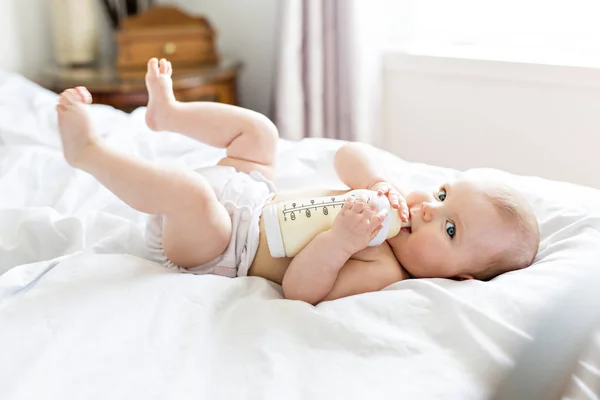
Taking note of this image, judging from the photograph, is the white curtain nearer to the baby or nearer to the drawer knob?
the drawer knob

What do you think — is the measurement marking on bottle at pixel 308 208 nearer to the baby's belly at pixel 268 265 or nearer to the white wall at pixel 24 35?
the baby's belly at pixel 268 265

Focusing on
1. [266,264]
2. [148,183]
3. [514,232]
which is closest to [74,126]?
[148,183]

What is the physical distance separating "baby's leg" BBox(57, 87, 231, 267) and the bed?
9 centimetres

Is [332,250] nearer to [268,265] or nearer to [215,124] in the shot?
[268,265]

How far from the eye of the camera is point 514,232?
1074 mm

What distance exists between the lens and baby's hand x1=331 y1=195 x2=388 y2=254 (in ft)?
3.41

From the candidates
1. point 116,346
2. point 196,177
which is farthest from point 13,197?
point 116,346

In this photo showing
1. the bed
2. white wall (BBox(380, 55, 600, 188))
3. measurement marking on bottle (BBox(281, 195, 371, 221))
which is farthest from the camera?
white wall (BBox(380, 55, 600, 188))

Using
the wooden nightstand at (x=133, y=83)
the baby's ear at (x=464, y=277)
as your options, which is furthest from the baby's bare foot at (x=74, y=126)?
the wooden nightstand at (x=133, y=83)

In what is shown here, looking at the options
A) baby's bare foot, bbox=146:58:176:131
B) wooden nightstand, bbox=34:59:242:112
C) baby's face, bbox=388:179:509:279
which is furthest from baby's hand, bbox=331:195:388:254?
wooden nightstand, bbox=34:59:242:112

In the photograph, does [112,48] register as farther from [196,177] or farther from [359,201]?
[359,201]

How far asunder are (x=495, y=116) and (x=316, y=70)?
605mm

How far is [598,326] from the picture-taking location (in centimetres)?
93

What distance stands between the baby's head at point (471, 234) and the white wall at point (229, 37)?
1.60 m
